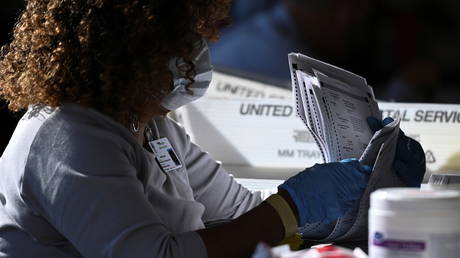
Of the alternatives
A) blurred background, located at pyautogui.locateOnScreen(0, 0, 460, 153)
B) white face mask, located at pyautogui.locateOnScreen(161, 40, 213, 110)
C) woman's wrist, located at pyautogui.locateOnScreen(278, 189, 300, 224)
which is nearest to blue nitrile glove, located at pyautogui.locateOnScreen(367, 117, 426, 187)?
woman's wrist, located at pyautogui.locateOnScreen(278, 189, 300, 224)

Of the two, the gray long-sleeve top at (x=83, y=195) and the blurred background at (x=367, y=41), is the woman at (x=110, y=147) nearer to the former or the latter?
the gray long-sleeve top at (x=83, y=195)

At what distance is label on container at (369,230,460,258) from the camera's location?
1.24 m

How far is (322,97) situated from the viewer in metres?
1.95

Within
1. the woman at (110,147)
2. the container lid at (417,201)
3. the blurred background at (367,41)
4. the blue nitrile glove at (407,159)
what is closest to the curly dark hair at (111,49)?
the woman at (110,147)

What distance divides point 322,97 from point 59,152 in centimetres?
62

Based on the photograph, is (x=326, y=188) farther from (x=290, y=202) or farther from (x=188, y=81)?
(x=188, y=81)

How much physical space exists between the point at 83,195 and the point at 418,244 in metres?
0.67

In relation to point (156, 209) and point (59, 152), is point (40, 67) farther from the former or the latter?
point (156, 209)

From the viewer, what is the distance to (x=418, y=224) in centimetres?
123

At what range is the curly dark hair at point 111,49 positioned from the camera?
5.66 feet

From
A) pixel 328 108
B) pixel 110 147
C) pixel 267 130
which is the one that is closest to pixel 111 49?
pixel 110 147

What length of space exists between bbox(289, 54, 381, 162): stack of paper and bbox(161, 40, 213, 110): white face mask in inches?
7.7

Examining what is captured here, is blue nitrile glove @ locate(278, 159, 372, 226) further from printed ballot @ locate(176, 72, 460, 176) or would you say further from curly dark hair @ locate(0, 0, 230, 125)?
printed ballot @ locate(176, 72, 460, 176)

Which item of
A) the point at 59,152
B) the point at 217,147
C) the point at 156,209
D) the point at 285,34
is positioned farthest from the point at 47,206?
the point at 285,34
